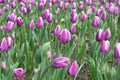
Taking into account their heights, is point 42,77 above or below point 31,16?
below

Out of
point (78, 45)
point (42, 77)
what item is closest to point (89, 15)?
point (78, 45)

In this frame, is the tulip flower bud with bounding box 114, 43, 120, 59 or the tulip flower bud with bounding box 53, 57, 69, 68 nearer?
the tulip flower bud with bounding box 53, 57, 69, 68

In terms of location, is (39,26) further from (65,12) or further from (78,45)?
(65,12)

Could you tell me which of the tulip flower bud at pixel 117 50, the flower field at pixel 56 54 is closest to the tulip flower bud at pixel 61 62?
the flower field at pixel 56 54

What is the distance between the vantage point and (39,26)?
3.52m

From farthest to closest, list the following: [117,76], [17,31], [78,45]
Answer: [17,31]
[78,45]
[117,76]

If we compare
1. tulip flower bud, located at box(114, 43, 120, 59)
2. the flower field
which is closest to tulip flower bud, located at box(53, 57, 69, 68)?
the flower field

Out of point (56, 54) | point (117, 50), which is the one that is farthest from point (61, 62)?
point (56, 54)

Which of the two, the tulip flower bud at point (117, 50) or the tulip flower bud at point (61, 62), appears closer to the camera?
the tulip flower bud at point (61, 62)

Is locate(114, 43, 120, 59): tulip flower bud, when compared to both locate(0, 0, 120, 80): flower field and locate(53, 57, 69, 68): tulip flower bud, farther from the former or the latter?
locate(53, 57, 69, 68): tulip flower bud

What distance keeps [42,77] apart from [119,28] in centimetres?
278

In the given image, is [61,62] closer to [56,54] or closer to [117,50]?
[117,50]

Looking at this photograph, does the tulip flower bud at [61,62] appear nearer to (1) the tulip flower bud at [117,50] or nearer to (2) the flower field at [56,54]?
(2) the flower field at [56,54]

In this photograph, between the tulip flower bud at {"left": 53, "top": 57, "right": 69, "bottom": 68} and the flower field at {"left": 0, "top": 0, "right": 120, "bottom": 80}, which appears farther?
the flower field at {"left": 0, "top": 0, "right": 120, "bottom": 80}
